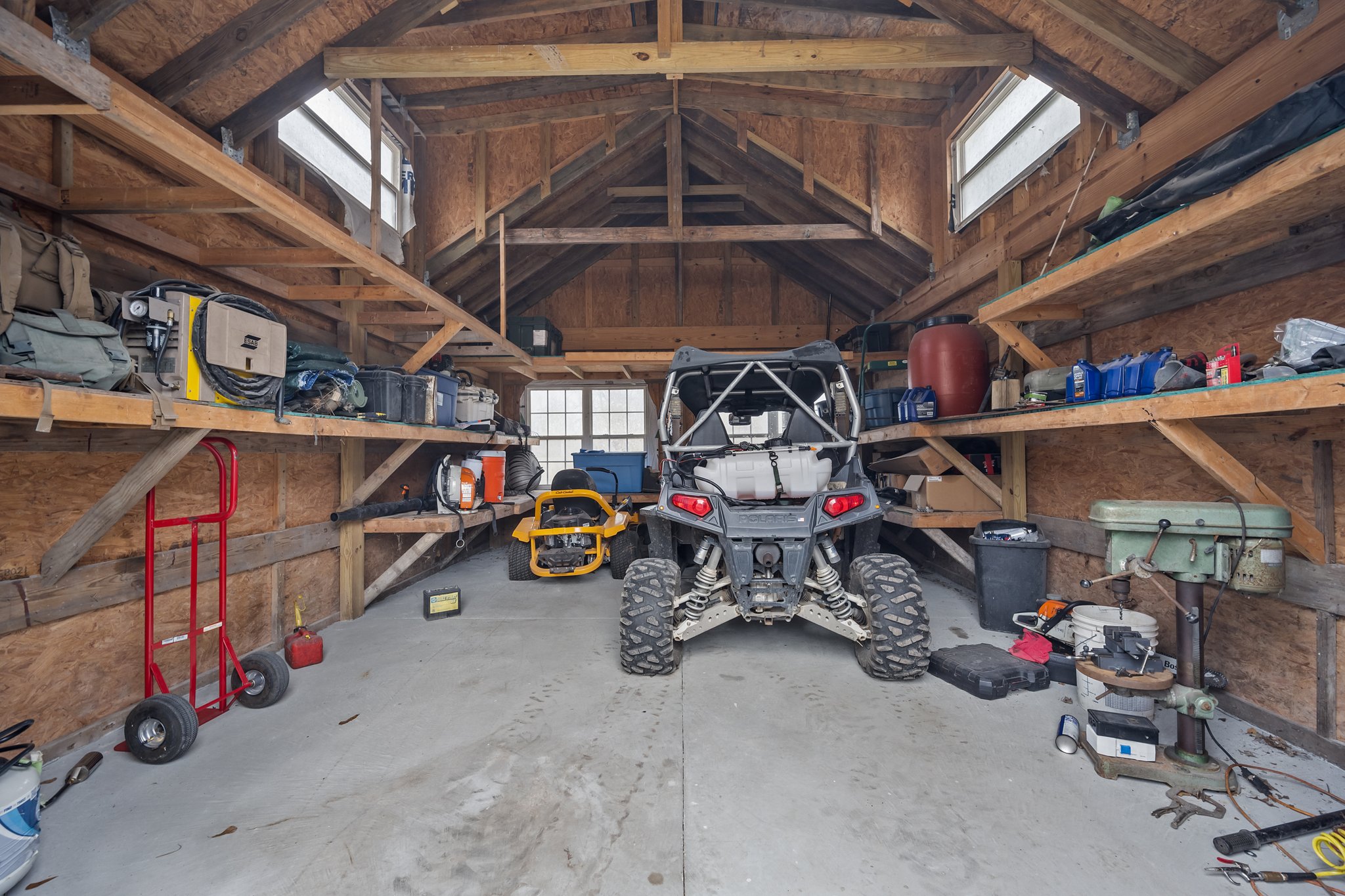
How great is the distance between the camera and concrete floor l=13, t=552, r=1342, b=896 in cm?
157

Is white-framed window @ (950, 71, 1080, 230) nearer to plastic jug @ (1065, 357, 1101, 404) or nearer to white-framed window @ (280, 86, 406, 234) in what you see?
plastic jug @ (1065, 357, 1101, 404)

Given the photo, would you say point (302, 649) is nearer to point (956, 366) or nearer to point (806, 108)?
point (956, 366)

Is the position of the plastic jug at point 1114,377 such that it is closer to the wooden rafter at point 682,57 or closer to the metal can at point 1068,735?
the metal can at point 1068,735

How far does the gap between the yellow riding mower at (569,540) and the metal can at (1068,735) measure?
373 cm

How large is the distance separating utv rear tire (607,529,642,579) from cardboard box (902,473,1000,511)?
270 cm

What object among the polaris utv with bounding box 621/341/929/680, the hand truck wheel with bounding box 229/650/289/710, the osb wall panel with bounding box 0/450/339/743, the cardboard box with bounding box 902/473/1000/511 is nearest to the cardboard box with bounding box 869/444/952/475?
the cardboard box with bounding box 902/473/1000/511

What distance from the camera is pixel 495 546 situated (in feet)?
24.9

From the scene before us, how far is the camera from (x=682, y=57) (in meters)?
3.01

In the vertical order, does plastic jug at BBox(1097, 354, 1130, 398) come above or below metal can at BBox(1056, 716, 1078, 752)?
above

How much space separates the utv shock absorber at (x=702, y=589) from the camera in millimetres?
3053

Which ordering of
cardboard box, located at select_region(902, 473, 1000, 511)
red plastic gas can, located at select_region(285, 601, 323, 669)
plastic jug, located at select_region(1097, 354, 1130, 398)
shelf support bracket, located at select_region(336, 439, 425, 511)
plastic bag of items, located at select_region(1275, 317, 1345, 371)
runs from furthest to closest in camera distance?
cardboard box, located at select_region(902, 473, 1000, 511), shelf support bracket, located at select_region(336, 439, 425, 511), red plastic gas can, located at select_region(285, 601, 323, 669), plastic jug, located at select_region(1097, 354, 1130, 398), plastic bag of items, located at select_region(1275, 317, 1345, 371)

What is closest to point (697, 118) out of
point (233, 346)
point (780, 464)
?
point (780, 464)

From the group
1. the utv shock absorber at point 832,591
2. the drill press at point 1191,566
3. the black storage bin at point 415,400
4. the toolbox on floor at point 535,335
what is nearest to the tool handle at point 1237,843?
the drill press at point 1191,566

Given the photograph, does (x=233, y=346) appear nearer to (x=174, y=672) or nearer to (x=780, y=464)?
(x=174, y=672)
